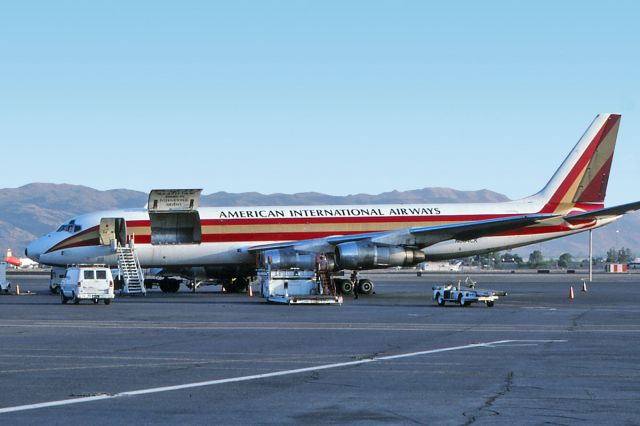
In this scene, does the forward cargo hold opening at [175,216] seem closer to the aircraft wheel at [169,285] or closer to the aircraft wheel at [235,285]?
the aircraft wheel at [235,285]

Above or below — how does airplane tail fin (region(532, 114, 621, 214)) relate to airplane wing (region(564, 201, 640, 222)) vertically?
above

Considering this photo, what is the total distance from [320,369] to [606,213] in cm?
3771

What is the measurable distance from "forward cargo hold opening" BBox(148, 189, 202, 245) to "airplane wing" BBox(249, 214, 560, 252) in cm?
390

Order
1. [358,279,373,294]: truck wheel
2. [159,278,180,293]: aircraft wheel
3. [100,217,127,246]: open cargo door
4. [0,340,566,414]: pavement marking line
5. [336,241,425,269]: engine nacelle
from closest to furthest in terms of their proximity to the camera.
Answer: [0,340,566,414]: pavement marking line, [336,241,425,269]: engine nacelle, [358,279,373,294]: truck wheel, [100,217,127,246]: open cargo door, [159,278,180,293]: aircraft wheel

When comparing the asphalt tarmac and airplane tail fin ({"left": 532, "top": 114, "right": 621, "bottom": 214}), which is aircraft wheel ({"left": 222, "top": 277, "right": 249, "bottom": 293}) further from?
the asphalt tarmac

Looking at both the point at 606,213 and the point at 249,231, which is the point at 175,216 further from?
the point at 606,213

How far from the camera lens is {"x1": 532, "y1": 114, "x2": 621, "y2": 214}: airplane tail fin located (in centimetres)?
5978

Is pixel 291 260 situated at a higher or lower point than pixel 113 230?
lower

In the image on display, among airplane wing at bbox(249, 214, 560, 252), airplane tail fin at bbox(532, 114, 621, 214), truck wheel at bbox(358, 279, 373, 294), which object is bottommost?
truck wheel at bbox(358, 279, 373, 294)

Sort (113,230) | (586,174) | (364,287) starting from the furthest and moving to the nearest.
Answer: (586,174)
(113,230)
(364,287)

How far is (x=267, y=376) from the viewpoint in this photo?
58.7ft

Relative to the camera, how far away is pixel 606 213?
2108 inches

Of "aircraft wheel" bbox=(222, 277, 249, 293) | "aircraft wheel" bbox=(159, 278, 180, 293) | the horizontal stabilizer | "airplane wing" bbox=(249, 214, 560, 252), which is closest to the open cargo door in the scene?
"airplane wing" bbox=(249, 214, 560, 252)

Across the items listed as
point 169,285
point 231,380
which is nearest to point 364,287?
point 169,285
